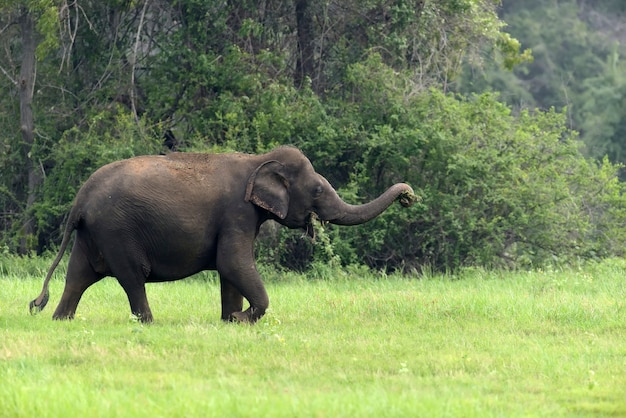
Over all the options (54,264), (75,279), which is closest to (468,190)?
(75,279)

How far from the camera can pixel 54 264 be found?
12.7 metres

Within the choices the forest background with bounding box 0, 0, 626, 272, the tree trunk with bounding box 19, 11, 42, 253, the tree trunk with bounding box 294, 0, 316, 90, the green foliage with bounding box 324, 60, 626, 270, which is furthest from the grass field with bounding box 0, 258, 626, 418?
the tree trunk with bounding box 294, 0, 316, 90

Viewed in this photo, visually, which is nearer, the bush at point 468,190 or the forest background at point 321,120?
the bush at point 468,190

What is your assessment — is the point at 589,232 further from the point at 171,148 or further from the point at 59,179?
the point at 59,179

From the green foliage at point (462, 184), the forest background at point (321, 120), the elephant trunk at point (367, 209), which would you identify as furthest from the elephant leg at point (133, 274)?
the green foliage at point (462, 184)

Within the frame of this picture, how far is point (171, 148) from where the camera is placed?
2267 cm

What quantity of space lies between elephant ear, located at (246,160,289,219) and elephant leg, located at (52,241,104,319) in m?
1.80

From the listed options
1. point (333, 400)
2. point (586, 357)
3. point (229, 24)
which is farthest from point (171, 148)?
point (333, 400)

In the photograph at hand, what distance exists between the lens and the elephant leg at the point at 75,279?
41.5ft

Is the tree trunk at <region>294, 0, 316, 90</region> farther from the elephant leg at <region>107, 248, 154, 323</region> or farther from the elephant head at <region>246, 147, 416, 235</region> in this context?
the elephant leg at <region>107, 248, 154, 323</region>

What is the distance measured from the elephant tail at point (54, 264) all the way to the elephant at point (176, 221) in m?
0.02

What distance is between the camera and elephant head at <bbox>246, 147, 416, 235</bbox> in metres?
12.8

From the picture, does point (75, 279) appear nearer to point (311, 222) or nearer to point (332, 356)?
point (311, 222)

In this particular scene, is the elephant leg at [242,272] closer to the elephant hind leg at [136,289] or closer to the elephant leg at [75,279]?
the elephant hind leg at [136,289]
